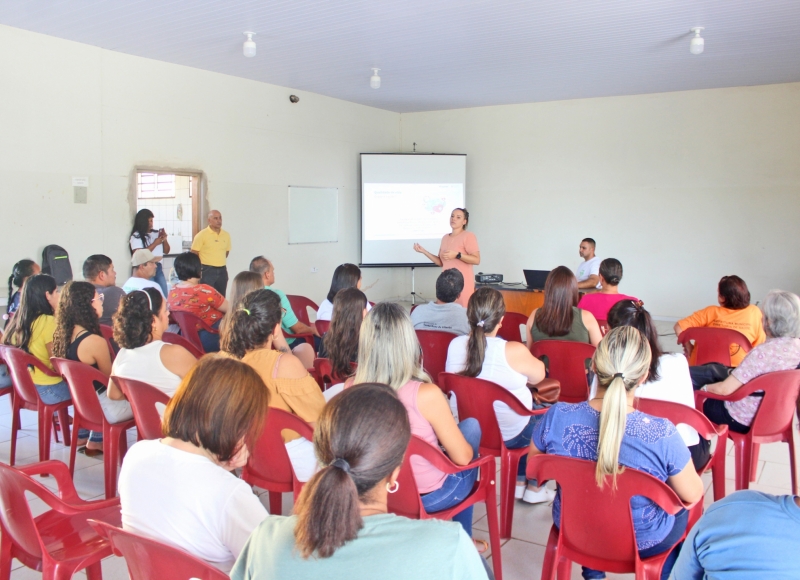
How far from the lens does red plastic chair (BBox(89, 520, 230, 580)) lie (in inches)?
52.6

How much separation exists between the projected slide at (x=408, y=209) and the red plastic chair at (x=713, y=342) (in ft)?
21.2

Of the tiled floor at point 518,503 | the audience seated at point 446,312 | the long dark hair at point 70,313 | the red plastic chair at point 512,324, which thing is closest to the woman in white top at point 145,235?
the tiled floor at point 518,503

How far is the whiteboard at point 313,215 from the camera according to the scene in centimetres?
900

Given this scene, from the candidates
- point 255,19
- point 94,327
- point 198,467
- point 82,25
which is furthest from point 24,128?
point 198,467

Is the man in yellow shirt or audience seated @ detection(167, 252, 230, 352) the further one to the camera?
the man in yellow shirt

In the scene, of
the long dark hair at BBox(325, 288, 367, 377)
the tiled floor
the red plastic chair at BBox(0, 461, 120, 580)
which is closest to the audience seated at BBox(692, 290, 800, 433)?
the tiled floor

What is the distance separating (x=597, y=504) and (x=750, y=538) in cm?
68

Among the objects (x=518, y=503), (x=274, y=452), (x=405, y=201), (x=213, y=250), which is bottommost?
(x=518, y=503)

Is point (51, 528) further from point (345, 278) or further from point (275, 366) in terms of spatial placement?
point (345, 278)

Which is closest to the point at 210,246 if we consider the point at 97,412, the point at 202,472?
the point at 97,412

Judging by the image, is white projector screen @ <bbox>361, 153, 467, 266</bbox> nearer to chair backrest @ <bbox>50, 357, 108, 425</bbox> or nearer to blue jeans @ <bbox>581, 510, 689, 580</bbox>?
chair backrest @ <bbox>50, 357, 108, 425</bbox>

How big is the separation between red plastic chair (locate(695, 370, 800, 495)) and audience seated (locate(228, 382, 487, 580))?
2.27m

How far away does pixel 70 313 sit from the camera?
131 inches

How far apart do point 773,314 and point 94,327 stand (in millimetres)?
3385
